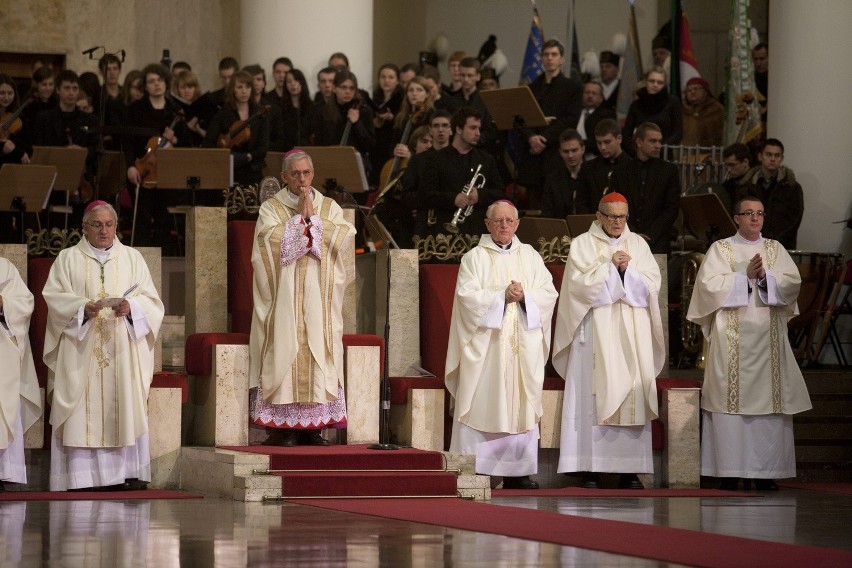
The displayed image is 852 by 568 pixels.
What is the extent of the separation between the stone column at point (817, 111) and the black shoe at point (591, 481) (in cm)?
404

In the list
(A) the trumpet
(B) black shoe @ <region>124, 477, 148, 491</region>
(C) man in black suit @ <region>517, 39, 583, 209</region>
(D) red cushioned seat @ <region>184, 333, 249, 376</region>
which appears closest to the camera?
(B) black shoe @ <region>124, 477, 148, 491</region>

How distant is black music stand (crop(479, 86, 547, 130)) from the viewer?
13.7m

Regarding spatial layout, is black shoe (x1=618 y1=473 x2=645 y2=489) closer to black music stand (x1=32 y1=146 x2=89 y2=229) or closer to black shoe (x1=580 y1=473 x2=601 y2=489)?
black shoe (x1=580 y1=473 x2=601 y2=489)

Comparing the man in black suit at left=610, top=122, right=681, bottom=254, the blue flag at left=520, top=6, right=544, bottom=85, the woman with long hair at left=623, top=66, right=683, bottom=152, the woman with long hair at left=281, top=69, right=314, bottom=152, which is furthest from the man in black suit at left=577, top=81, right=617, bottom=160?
the woman with long hair at left=281, top=69, right=314, bottom=152

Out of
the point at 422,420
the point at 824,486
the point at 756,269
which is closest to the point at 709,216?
the point at 756,269

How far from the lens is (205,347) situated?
11.4 metres

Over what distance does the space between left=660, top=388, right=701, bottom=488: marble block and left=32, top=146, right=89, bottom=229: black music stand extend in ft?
16.1

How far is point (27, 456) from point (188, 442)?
1129 mm

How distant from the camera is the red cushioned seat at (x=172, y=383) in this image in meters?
11.3

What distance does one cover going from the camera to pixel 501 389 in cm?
Result: 1148

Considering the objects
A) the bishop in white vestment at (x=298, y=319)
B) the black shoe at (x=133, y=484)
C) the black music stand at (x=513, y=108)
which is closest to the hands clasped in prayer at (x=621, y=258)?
the bishop in white vestment at (x=298, y=319)

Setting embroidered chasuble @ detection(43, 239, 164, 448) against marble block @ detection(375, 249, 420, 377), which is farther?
marble block @ detection(375, 249, 420, 377)

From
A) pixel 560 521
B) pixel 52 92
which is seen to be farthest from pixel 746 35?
pixel 560 521

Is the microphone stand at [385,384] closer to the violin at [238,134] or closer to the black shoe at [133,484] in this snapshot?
the black shoe at [133,484]
